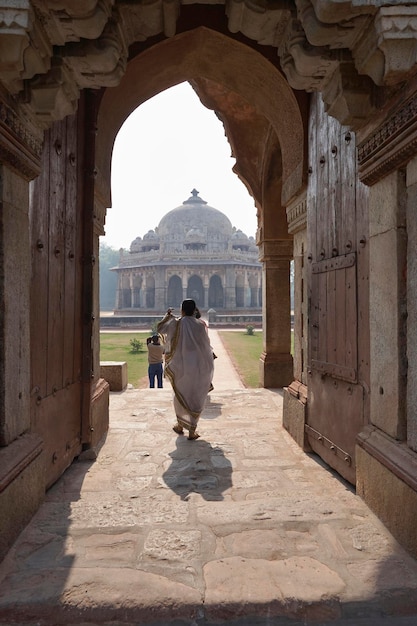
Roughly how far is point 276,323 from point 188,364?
10.5 ft

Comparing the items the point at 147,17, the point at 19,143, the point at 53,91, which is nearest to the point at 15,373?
the point at 19,143

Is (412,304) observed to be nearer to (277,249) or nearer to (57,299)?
(57,299)

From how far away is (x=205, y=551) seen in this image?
233 cm

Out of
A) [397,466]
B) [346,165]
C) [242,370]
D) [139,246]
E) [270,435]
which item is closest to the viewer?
[397,466]

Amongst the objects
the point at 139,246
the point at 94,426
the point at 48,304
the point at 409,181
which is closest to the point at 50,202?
the point at 48,304

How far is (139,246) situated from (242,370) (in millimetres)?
35799

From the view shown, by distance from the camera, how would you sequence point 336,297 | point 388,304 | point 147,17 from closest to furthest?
point 147,17
point 388,304
point 336,297

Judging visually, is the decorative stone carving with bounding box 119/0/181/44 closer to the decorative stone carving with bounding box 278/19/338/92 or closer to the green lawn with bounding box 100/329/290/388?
the decorative stone carving with bounding box 278/19/338/92

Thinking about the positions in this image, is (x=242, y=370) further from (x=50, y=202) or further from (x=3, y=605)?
(x=3, y=605)

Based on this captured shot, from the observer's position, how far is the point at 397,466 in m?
2.44

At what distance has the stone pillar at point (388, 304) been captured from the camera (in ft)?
8.41

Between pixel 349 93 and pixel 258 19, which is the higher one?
pixel 258 19

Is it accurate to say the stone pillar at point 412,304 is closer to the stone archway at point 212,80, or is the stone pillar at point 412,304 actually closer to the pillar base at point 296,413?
the pillar base at point 296,413

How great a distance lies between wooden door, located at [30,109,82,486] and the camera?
308cm
